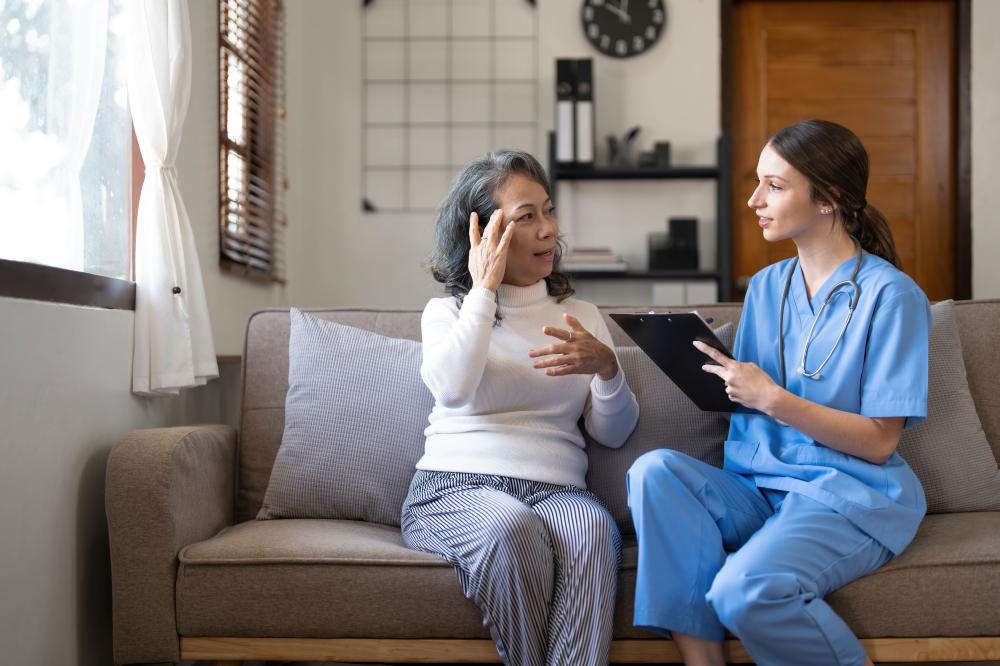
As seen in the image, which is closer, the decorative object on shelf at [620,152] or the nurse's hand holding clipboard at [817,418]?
the nurse's hand holding clipboard at [817,418]

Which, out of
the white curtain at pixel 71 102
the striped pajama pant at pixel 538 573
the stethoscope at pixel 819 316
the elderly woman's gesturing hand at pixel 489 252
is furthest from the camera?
the white curtain at pixel 71 102

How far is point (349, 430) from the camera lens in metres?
2.03

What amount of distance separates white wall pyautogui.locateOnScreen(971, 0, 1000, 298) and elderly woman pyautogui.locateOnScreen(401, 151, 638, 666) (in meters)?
2.93

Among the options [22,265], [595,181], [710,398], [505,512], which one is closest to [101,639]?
[22,265]

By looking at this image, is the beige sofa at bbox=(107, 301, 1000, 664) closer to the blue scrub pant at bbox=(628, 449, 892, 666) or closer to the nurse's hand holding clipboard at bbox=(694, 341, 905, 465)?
the blue scrub pant at bbox=(628, 449, 892, 666)

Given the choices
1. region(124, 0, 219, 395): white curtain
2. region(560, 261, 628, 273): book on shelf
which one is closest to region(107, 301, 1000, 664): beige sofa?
region(124, 0, 219, 395): white curtain

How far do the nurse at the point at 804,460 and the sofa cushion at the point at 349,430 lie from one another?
0.57 meters

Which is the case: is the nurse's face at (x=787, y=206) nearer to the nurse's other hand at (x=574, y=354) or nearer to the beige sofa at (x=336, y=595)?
the nurse's other hand at (x=574, y=354)

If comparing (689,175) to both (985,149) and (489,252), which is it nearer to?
(985,149)

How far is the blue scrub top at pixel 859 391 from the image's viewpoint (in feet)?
5.16

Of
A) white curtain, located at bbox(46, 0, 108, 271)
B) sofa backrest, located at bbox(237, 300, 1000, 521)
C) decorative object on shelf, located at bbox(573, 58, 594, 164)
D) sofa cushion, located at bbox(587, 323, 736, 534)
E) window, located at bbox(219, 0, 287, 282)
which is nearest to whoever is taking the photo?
white curtain, located at bbox(46, 0, 108, 271)

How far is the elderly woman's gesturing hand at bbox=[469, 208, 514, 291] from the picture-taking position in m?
1.77

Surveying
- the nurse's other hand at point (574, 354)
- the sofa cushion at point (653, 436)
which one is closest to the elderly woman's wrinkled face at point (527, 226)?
the nurse's other hand at point (574, 354)

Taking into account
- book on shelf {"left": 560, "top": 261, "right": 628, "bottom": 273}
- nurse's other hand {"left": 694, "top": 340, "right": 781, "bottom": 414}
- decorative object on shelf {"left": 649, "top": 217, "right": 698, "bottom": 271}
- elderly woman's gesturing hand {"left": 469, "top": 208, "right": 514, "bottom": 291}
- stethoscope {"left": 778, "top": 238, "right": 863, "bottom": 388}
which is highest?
decorative object on shelf {"left": 649, "top": 217, "right": 698, "bottom": 271}
